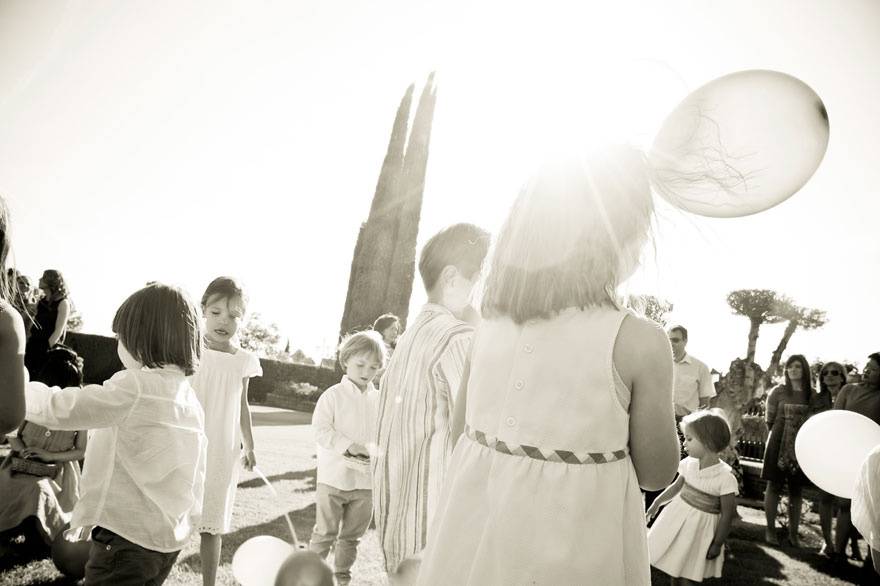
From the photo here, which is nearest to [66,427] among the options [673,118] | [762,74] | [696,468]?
[673,118]

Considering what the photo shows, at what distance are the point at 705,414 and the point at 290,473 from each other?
528cm

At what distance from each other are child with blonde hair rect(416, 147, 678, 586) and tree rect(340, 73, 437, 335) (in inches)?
805

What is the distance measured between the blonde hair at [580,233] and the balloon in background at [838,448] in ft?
7.68

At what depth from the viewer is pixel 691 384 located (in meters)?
5.70

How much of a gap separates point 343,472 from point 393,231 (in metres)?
19.8

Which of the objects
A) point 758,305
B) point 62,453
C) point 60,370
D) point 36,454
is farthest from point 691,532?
point 758,305

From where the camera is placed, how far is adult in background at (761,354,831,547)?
21.3 ft

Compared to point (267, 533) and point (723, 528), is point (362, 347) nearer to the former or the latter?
point (267, 533)

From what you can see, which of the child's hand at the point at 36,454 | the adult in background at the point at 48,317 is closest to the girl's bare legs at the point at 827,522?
the child's hand at the point at 36,454

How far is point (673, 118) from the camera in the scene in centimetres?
190

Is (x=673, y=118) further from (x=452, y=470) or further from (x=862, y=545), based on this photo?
(x=862, y=545)

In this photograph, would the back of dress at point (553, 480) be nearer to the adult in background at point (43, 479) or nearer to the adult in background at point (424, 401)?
the adult in background at point (424, 401)

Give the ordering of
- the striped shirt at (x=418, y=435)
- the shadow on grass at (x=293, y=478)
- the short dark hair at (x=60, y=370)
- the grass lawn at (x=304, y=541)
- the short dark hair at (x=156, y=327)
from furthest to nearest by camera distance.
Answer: the shadow on grass at (x=293, y=478), the short dark hair at (x=60, y=370), the grass lawn at (x=304, y=541), the short dark hair at (x=156, y=327), the striped shirt at (x=418, y=435)

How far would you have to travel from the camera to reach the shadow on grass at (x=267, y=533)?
12.8 feet
